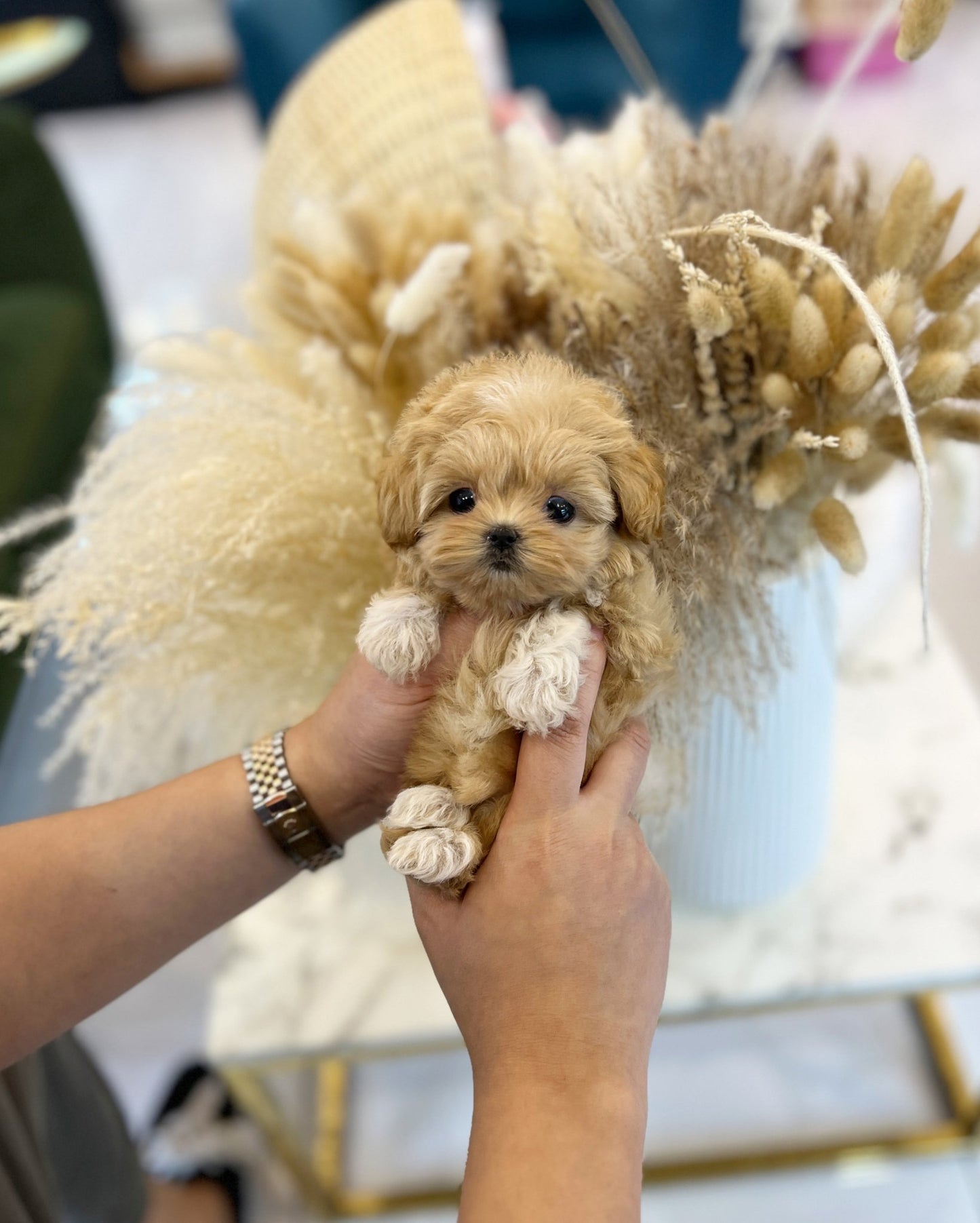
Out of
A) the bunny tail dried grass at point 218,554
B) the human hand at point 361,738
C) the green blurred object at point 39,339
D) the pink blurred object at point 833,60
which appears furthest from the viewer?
the pink blurred object at point 833,60

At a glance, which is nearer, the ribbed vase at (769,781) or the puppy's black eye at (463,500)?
the puppy's black eye at (463,500)

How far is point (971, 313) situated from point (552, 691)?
361 mm

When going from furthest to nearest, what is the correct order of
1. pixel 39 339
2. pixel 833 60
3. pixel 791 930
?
pixel 833 60 < pixel 39 339 < pixel 791 930

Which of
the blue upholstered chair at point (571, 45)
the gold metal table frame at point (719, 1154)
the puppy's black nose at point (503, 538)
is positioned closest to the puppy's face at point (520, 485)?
the puppy's black nose at point (503, 538)

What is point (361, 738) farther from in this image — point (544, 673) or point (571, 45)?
point (571, 45)

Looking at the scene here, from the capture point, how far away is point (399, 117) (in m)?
0.86

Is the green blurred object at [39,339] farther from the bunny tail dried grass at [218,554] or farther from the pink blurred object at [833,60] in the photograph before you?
the pink blurred object at [833,60]

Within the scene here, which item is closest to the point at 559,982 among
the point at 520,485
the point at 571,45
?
the point at 520,485

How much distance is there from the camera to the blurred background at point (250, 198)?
1110 millimetres

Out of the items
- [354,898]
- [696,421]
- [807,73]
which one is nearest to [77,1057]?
[354,898]

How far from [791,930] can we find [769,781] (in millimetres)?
231

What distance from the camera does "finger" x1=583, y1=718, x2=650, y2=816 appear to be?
54 centimetres

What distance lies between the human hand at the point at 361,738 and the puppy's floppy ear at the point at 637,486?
0.39 feet

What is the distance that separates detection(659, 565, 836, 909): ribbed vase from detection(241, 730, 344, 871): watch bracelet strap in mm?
290
